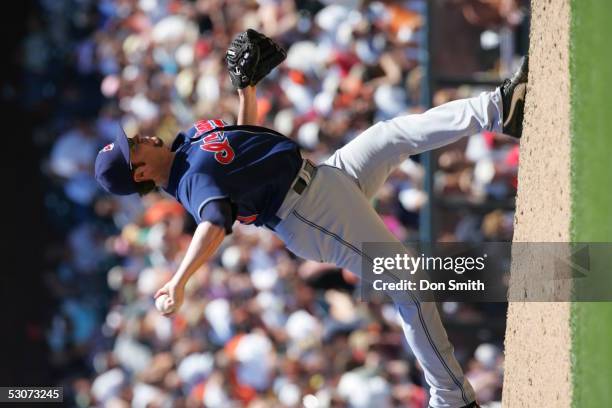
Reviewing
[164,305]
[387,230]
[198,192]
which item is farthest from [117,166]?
[387,230]

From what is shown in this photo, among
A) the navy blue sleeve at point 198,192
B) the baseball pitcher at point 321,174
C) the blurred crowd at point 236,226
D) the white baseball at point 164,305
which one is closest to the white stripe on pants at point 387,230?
the baseball pitcher at point 321,174

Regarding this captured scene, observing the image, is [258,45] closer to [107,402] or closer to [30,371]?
[107,402]

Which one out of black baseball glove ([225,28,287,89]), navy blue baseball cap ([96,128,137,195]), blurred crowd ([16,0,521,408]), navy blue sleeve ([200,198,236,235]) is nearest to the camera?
navy blue sleeve ([200,198,236,235])

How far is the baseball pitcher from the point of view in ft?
9.55

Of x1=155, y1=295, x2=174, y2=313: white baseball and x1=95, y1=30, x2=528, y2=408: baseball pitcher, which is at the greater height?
x1=95, y1=30, x2=528, y2=408: baseball pitcher

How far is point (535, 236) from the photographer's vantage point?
300cm

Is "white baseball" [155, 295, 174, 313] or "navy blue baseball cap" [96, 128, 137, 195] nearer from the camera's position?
"white baseball" [155, 295, 174, 313]

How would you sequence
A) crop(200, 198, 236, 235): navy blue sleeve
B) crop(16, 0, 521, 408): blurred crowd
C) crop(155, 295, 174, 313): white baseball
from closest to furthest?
1. crop(155, 295, 174, 313): white baseball
2. crop(200, 198, 236, 235): navy blue sleeve
3. crop(16, 0, 521, 408): blurred crowd

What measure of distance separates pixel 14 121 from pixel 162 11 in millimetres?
1427

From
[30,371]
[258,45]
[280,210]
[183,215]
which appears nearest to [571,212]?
[280,210]

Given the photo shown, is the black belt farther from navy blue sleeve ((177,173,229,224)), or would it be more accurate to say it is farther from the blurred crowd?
the blurred crowd

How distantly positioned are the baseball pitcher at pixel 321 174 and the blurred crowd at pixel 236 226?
1720mm

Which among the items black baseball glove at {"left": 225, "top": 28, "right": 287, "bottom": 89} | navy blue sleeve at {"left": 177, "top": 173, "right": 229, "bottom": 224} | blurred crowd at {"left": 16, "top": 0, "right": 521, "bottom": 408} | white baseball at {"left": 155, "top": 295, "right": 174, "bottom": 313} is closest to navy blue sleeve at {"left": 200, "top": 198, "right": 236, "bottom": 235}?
navy blue sleeve at {"left": 177, "top": 173, "right": 229, "bottom": 224}

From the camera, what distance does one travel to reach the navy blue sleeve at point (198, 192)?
273 cm
